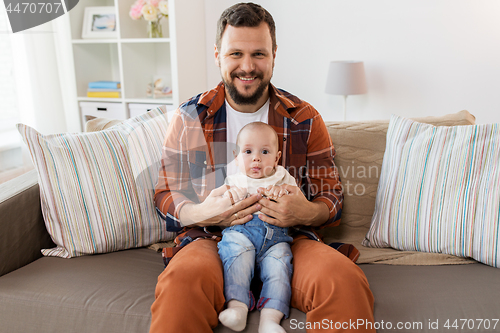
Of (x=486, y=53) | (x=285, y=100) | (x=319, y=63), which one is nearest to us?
(x=285, y=100)

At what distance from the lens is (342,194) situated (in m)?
1.49

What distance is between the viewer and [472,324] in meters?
1.07

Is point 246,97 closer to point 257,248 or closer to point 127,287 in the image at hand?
point 257,248

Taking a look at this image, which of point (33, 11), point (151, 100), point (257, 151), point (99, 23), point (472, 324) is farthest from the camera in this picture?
point (99, 23)

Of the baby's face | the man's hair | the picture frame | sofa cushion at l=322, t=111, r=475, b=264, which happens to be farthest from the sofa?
the picture frame

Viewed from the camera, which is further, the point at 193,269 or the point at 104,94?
the point at 104,94

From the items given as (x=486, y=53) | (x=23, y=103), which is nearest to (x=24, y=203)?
(x=23, y=103)

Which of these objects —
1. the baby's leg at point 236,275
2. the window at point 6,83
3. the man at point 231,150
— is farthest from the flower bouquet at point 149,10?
the baby's leg at point 236,275

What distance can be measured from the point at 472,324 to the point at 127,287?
39.2 inches

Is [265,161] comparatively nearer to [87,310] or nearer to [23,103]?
[87,310]

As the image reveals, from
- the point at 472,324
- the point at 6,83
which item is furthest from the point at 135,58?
the point at 472,324

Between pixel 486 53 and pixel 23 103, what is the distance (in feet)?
10.7

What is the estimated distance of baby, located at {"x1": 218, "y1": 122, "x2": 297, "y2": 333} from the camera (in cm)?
107

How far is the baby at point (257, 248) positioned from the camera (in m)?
1.07
